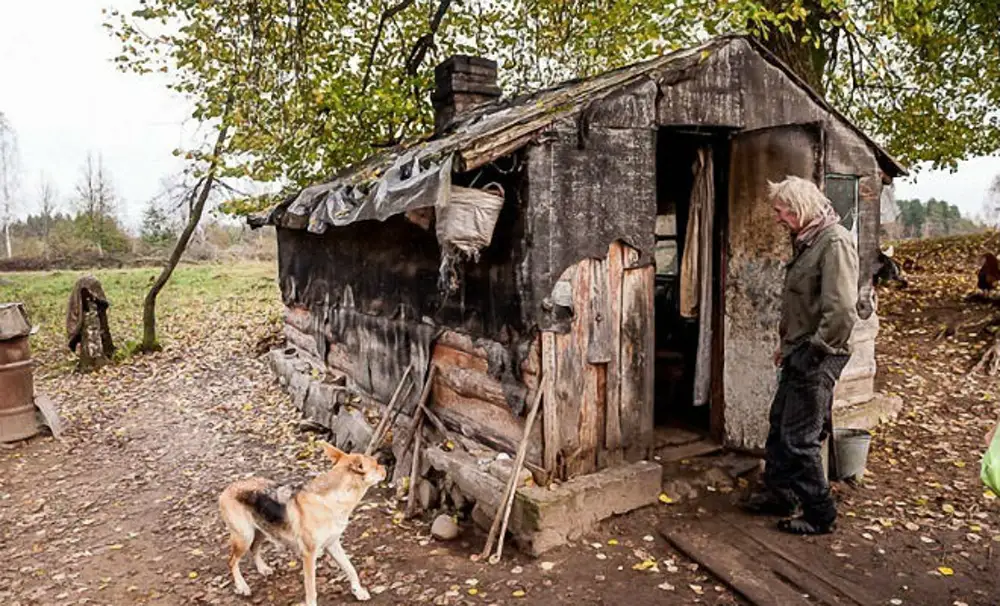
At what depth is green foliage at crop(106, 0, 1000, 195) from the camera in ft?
28.4

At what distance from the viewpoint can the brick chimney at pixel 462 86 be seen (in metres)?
8.76

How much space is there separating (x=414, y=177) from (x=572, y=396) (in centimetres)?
202

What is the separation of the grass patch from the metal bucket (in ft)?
43.2

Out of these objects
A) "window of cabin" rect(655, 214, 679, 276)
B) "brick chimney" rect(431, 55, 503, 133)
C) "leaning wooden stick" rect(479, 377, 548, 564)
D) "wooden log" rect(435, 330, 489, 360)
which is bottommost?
"leaning wooden stick" rect(479, 377, 548, 564)

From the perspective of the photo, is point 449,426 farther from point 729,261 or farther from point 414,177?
point 729,261

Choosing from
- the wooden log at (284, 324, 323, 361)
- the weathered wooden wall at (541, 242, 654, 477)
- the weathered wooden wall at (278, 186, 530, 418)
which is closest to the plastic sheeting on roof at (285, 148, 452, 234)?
the weathered wooden wall at (278, 186, 530, 418)

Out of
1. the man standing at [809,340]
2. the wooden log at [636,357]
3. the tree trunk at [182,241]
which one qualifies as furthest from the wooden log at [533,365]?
the tree trunk at [182,241]

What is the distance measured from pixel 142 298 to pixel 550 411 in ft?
64.6

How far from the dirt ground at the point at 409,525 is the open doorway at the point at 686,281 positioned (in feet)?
4.16

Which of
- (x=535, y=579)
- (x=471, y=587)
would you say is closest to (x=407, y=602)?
(x=471, y=587)

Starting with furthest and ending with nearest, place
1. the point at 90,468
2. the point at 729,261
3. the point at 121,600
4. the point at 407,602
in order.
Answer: the point at 90,468 → the point at 729,261 → the point at 121,600 → the point at 407,602

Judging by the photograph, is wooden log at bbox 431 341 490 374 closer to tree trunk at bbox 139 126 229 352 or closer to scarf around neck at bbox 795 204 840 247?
scarf around neck at bbox 795 204 840 247

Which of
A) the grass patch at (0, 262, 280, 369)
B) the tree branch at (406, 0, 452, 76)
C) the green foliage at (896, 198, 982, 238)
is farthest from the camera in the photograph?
the green foliage at (896, 198, 982, 238)

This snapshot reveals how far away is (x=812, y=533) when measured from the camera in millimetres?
4688
